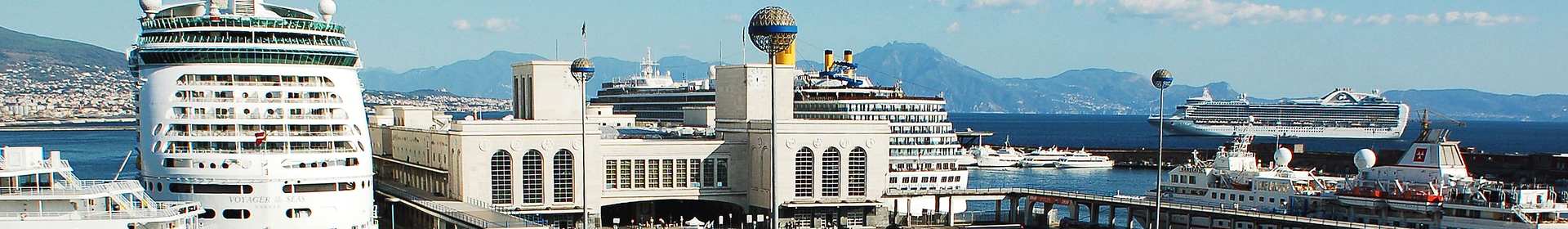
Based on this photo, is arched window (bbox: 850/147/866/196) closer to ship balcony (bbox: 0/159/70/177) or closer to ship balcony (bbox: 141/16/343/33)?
ship balcony (bbox: 141/16/343/33)

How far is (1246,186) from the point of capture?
82000 mm

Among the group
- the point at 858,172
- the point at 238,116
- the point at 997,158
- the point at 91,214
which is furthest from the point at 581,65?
the point at 997,158

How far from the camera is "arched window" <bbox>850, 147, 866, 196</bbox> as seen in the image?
255 ft

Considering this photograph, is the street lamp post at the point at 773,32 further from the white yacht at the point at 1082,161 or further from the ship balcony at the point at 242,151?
the white yacht at the point at 1082,161

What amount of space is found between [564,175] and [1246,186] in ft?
115

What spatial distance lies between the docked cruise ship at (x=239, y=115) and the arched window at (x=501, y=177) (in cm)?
1450

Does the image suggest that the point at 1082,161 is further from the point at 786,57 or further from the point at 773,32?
the point at 773,32

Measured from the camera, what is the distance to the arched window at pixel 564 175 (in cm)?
7350

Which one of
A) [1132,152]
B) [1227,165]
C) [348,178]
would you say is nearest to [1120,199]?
[1227,165]

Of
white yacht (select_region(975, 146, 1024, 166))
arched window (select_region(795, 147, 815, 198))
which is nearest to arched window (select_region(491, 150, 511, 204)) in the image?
arched window (select_region(795, 147, 815, 198))

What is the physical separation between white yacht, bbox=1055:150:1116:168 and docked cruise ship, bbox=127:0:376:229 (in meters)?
121

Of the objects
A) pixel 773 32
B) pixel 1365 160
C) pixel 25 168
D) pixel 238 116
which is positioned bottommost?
pixel 1365 160

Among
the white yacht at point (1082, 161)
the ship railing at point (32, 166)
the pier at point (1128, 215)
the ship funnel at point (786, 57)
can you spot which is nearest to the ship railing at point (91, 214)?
the ship railing at point (32, 166)

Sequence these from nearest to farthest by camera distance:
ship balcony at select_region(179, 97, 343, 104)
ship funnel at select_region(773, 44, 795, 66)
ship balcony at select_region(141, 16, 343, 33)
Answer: ship balcony at select_region(141, 16, 343, 33)
ship balcony at select_region(179, 97, 343, 104)
ship funnel at select_region(773, 44, 795, 66)
